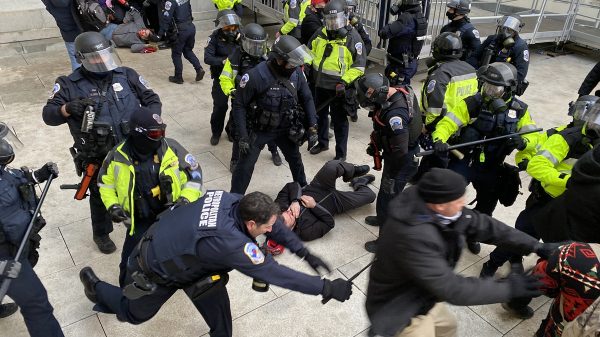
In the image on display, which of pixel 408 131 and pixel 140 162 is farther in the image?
pixel 408 131

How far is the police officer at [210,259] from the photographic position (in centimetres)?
235

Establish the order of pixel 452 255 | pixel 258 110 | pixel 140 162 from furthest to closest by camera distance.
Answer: pixel 258 110 → pixel 140 162 → pixel 452 255

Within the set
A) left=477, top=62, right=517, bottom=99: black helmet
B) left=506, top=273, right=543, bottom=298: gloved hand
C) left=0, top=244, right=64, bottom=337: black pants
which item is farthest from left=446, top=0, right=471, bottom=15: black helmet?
left=0, top=244, right=64, bottom=337: black pants

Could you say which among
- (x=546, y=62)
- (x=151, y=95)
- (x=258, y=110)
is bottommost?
(x=546, y=62)

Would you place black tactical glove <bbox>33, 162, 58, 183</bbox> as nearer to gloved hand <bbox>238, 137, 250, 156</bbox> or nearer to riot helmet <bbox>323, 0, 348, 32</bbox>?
gloved hand <bbox>238, 137, 250, 156</bbox>

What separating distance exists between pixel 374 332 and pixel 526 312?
A: 5.87 ft

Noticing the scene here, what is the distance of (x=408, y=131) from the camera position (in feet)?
12.7

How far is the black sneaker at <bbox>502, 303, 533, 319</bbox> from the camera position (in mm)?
3459

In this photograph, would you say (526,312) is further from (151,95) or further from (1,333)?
(1,333)

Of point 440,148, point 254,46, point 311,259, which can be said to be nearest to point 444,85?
point 440,148

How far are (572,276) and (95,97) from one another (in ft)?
11.2

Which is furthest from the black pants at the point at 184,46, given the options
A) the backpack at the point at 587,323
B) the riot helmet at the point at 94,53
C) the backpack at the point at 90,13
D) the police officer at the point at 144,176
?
the backpack at the point at 587,323

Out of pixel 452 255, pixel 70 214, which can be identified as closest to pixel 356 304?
pixel 452 255

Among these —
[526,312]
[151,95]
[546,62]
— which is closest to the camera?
[526,312]
